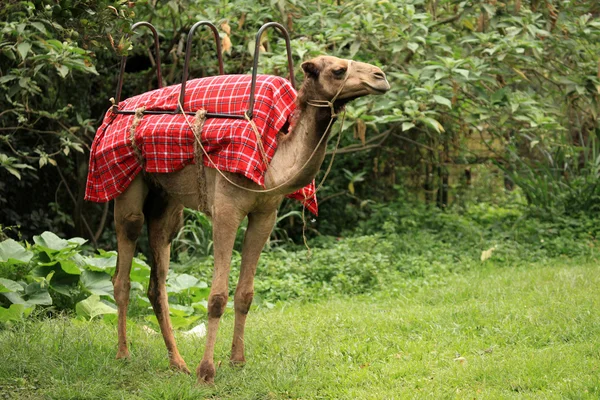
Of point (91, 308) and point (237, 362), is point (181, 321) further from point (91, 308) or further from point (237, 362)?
point (237, 362)

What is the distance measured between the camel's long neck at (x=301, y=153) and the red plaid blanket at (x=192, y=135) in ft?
0.25

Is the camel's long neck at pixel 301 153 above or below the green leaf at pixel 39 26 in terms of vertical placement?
below

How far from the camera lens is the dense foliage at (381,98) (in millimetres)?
8297

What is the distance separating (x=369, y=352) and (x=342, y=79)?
6.93 ft

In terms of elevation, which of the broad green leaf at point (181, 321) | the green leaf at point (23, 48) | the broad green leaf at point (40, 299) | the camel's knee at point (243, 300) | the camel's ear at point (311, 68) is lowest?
the broad green leaf at point (181, 321)

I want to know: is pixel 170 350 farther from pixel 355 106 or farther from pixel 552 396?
pixel 355 106

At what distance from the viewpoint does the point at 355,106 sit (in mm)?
8758

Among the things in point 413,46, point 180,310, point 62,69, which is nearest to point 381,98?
point 413,46

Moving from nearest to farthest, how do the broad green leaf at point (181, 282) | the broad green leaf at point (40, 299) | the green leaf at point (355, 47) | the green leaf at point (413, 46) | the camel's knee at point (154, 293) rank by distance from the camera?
the camel's knee at point (154, 293) → the broad green leaf at point (40, 299) → the broad green leaf at point (181, 282) → the green leaf at point (413, 46) → the green leaf at point (355, 47)

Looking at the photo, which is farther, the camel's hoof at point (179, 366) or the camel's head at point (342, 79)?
the camel's hoof at point (179, 366)

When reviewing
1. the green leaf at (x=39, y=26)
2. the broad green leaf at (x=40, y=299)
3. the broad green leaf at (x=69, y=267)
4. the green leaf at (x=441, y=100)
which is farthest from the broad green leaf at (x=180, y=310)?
the green leaf at (x=441, y=100)

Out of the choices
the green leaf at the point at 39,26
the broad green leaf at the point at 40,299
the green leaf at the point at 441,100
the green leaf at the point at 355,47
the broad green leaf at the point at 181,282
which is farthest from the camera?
the green leaf at the point at 355,47

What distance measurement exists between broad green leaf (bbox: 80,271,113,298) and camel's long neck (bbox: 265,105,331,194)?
280 centimetres

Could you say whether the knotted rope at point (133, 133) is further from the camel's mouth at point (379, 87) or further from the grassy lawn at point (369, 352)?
the camel's mouth at point (379, 87)
